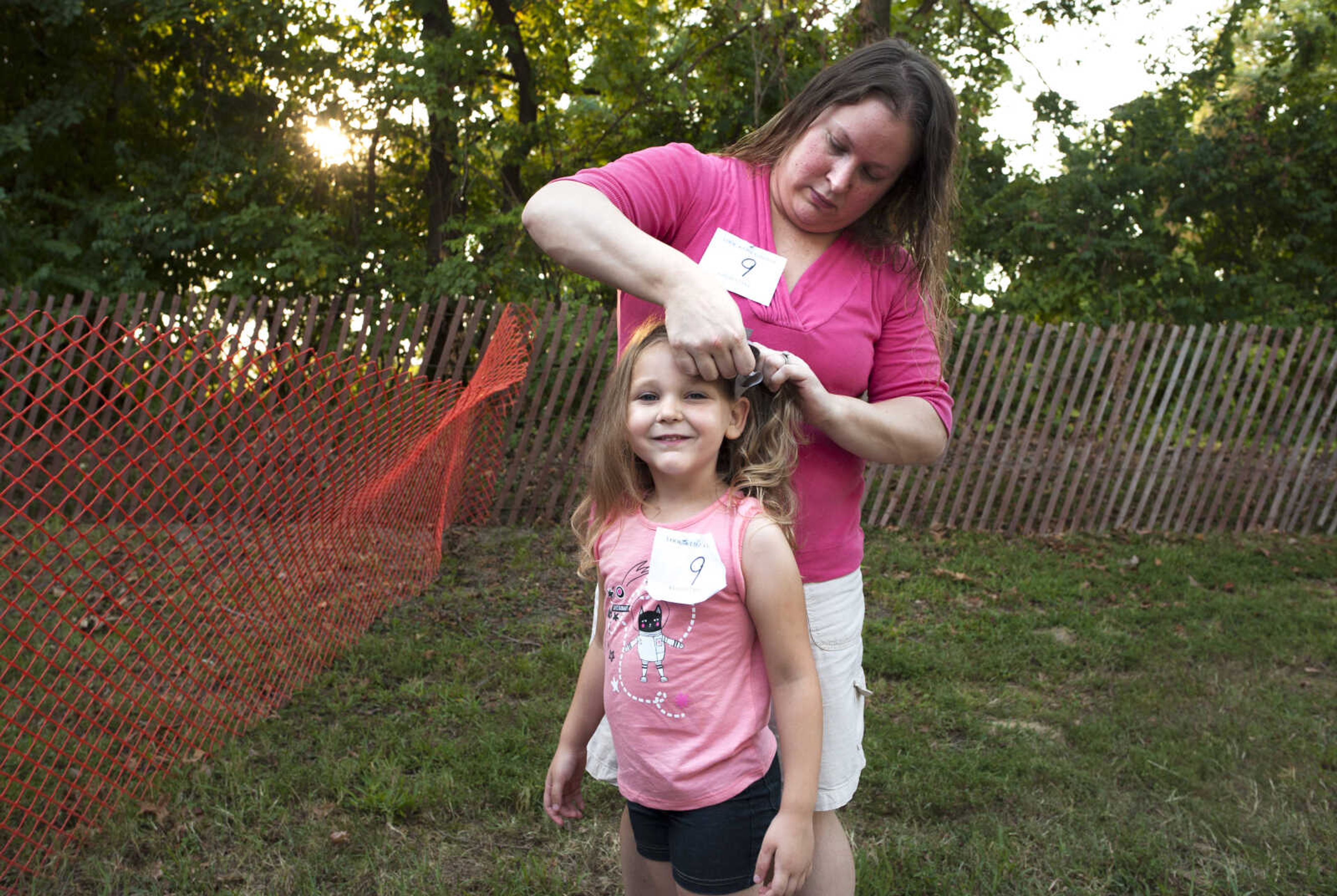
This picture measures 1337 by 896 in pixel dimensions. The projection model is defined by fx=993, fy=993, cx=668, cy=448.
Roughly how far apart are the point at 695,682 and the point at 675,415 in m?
0.44

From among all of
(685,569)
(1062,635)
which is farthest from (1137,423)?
(685,569)

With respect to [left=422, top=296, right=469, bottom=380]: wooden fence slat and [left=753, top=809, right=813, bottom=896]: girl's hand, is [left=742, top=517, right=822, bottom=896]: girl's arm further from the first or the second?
[left=422, top=296, right=469, bottom=380]: wooden fence slat

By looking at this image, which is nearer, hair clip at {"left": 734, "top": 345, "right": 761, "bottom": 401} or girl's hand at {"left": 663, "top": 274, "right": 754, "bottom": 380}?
girl's hand at {"left": 663, "top": 274, "right": 754, "bottom": 380}

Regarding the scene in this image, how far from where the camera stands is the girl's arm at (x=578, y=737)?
1.86m

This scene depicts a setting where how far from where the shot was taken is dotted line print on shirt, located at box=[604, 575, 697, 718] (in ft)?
5.36

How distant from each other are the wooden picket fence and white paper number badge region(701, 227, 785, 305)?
18.2 feet

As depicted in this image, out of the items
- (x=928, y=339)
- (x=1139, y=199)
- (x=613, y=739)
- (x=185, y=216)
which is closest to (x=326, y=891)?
(x=613, y=739)

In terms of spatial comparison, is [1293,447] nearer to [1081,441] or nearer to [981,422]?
[1081,441]

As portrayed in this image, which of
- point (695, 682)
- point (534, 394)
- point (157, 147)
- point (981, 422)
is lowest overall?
point (695, 682)

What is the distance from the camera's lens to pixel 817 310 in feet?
5.53

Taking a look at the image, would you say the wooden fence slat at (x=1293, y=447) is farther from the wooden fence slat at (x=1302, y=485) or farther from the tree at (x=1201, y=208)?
the tree at (x=1201, y=208)

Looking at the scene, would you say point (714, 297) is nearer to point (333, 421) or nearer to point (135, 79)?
point (333, 421)

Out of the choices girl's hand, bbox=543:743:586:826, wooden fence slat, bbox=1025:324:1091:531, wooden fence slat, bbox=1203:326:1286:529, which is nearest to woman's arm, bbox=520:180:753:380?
girl's hand, bbox=543:743:586:826

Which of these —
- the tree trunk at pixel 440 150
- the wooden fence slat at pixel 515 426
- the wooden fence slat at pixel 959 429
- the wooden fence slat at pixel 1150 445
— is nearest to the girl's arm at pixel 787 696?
the wooden fence slat at pixel 515 426
